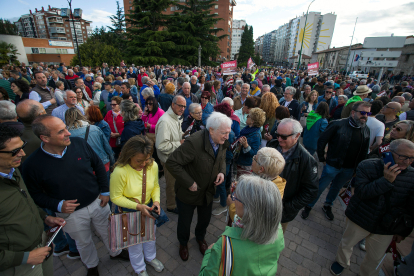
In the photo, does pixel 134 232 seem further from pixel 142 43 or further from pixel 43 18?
pixel 43 18

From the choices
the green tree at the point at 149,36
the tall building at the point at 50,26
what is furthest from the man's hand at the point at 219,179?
the tall building at the point at 50,26

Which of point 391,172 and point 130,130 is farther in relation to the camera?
point 130,130

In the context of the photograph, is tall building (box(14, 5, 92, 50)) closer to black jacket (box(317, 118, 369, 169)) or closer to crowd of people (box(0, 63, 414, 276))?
crowd of people (box(0, 63, 414, 276))

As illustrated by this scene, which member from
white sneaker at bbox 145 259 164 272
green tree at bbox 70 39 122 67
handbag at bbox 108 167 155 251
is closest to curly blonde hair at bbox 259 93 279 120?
handbag at bbox 108 167 155 251

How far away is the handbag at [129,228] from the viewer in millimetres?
2205

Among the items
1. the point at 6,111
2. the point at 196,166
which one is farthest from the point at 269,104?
the point at 6,111

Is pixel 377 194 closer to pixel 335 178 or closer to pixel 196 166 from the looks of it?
pixel 335 178

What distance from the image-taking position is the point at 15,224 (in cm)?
157

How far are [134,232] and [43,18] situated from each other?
130601 millimetres

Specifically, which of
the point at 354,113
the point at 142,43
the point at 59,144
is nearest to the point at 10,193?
the point at 59,144

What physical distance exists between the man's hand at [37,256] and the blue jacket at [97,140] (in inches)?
65.8

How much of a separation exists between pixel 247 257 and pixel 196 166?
4.39 feet

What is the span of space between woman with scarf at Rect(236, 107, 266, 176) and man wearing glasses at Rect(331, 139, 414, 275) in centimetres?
148

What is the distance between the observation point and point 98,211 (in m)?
2.51
